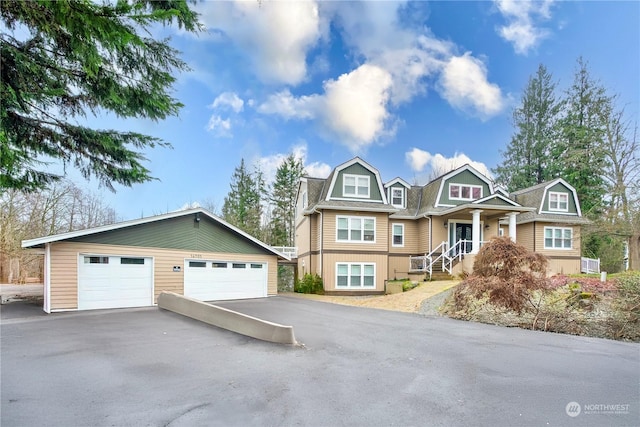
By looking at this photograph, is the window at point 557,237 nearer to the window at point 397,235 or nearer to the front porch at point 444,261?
the front porch at point 444,261

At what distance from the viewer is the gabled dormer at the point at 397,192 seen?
21344 millimetres

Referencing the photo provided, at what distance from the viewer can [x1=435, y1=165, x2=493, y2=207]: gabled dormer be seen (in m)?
20.1

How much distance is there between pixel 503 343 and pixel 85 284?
1341cm

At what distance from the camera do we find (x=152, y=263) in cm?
1327

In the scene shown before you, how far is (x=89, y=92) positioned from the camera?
855 cm

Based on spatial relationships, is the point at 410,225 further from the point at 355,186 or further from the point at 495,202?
the point at 495,202

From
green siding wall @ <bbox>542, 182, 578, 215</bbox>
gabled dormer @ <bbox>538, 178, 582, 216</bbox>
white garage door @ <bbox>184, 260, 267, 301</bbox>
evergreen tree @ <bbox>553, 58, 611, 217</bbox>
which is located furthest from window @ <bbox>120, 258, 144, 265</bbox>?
evergreen tree @ <bbox>553, 58, 611, 217</bbox>

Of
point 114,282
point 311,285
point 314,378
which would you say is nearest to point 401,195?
point 311,285

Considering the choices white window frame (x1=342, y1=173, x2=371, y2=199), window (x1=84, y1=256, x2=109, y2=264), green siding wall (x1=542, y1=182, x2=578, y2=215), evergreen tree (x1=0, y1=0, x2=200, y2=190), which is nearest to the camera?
evergreen tree (x1=0, y1=0, x2=200, y2=190)

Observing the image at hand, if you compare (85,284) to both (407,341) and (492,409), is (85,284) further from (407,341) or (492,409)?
(492,409)

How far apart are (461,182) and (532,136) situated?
20738 mm

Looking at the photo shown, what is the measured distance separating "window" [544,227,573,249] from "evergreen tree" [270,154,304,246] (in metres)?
21.1

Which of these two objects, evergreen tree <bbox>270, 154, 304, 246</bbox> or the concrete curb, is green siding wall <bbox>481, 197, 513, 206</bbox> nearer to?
the concrete curb

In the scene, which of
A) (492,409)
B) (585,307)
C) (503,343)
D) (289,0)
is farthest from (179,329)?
(585,307)
